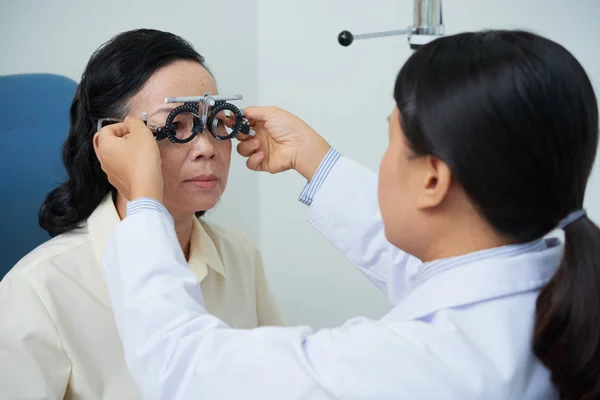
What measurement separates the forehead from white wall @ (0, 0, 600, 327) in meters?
0.62

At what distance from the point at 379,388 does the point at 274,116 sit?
0.70m

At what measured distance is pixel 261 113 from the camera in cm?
143

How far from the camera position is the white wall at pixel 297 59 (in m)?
1.85

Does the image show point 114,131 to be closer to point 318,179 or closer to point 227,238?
point 318,179

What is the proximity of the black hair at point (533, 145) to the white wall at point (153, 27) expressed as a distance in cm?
123

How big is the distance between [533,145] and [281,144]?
669 millimetres

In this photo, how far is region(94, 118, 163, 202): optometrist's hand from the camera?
1.07 metres

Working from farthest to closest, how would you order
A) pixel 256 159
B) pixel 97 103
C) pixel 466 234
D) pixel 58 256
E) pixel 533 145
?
pixel 256 159 < pixel 97 103 < pixel 58 256 < pixel 466 234 < pixel 533 145

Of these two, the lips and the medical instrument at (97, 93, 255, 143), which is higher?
the medical instrument at (97, 93, 255, 143)

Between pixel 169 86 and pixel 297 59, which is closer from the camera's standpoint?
pixel 169 86

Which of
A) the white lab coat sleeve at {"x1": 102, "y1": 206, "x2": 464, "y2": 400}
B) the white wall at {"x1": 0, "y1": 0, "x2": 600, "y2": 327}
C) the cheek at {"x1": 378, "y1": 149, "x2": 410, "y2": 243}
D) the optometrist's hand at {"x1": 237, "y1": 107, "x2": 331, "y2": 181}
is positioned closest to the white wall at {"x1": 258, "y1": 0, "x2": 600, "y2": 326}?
the white wall at {"x1": 0, "y1": 0, "x2": 600, "y2": 327}

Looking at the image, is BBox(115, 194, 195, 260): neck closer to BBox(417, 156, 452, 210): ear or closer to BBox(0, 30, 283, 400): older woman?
BBox(0, 30, 283, 400): older woman

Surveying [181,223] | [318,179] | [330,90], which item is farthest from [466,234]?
[330,90]

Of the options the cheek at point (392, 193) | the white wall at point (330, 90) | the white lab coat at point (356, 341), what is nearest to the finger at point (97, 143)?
the white lab coat at point (356, 341)
